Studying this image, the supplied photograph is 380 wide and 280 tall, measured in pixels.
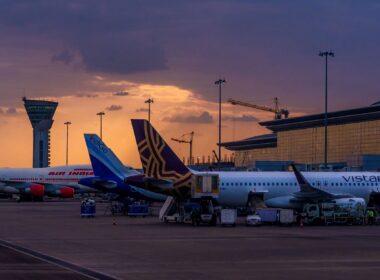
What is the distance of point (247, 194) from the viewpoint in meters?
58.7

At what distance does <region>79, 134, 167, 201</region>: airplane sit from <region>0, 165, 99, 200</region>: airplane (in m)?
34.4

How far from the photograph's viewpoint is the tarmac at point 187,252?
2520 centimetres

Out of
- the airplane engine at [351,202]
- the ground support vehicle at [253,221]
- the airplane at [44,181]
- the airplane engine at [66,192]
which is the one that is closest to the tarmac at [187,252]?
the ground support vehicle at [253,221]

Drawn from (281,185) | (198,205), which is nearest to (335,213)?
(281,185)

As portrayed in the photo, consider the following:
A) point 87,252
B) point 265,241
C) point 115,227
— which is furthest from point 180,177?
point 87,252

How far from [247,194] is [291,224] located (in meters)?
6.43

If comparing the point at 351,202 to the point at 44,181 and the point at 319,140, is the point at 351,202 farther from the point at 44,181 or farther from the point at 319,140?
the point at 319,140

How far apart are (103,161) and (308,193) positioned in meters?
20.6

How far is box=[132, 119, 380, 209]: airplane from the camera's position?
53.8 metres

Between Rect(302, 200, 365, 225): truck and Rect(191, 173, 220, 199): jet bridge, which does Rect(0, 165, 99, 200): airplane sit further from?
Rect(302, 200, 365, 225): truck

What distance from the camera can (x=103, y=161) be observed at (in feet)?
230

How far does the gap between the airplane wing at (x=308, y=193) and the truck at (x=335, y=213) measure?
117 cm

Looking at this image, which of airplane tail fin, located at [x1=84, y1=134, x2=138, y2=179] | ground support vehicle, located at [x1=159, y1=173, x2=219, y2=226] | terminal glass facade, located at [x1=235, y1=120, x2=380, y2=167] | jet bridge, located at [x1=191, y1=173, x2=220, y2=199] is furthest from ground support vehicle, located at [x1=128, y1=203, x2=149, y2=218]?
terminal glass facade, located at [x1=235, y1=120, x2=380, y2=167]

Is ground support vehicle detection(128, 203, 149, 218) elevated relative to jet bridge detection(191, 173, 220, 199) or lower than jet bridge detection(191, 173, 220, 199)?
lower
